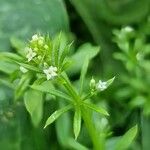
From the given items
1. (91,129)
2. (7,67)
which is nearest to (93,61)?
(7,67)

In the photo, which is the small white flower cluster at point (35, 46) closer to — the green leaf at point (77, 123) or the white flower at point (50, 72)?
the white flower at point (50, 72)

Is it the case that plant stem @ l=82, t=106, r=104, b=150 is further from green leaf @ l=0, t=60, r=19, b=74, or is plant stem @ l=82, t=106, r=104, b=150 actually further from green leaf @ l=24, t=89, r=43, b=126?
green leaf @ l=0, t=60, r=19, b=74

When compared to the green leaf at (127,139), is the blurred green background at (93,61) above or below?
above

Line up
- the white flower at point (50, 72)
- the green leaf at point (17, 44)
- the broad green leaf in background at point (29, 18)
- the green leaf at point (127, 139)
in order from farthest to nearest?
the broad green leaf in background at point (29, 18) < the green leaf at point (17, 44) < the green leaf at point (127, 139) < the white flower at point (50, 72)

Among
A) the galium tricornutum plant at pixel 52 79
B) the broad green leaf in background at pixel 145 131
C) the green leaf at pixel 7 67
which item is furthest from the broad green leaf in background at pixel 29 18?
the broad green leaf in background at pixel 145 131

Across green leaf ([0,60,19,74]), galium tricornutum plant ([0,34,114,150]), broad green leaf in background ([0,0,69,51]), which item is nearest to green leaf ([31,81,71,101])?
galium tricornutum plant ([0,34,114,150])

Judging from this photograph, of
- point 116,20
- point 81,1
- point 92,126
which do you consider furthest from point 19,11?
point 92,126

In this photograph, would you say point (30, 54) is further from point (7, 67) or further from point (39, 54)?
point (7, 67)
